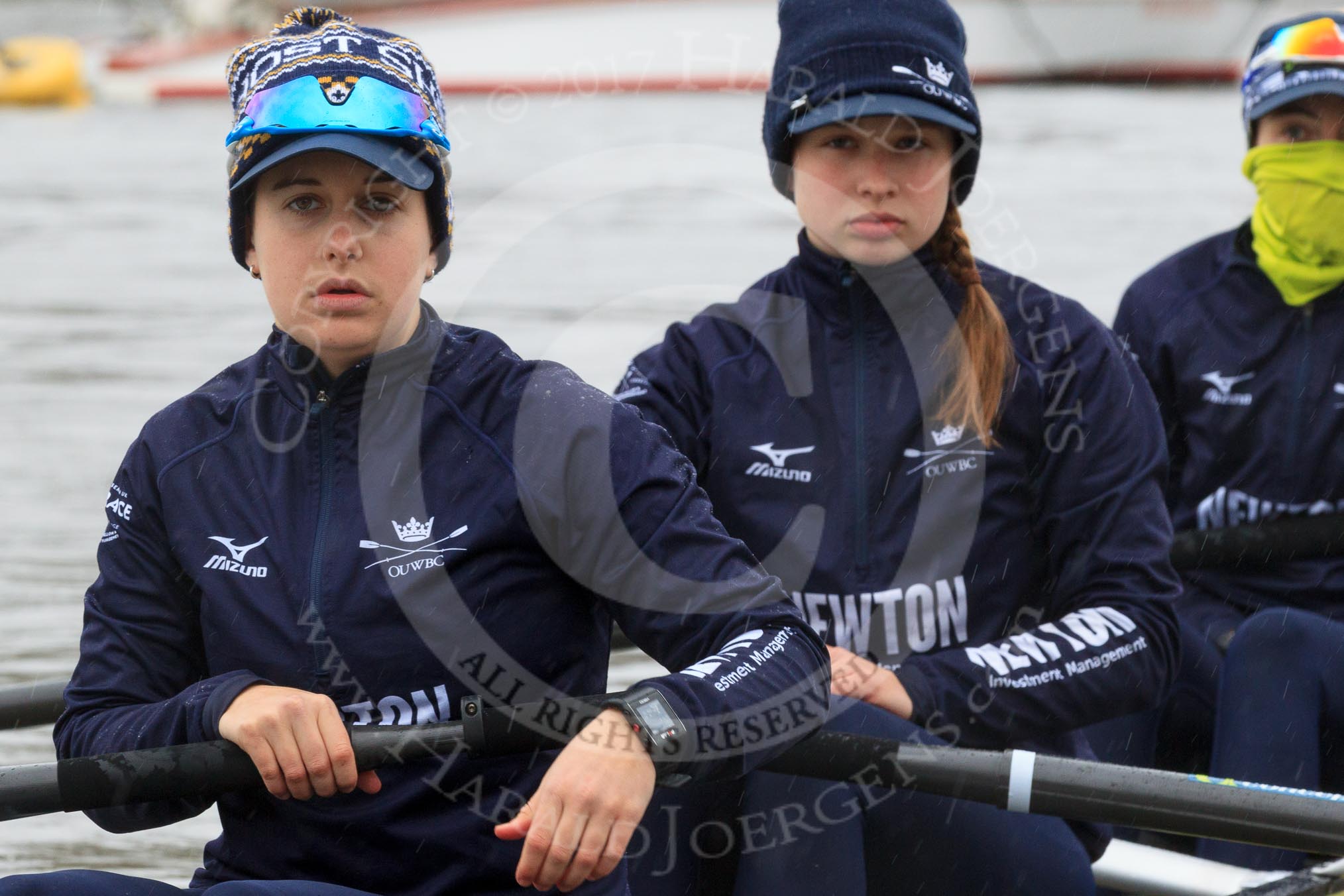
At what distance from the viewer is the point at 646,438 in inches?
75.5

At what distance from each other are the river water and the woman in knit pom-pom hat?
1.52m

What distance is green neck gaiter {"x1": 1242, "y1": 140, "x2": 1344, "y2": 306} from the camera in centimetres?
309

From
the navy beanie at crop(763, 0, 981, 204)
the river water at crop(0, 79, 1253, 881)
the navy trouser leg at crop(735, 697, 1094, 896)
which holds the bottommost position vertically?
the navy trouser leg at crop(735, 697, 1094, 896)

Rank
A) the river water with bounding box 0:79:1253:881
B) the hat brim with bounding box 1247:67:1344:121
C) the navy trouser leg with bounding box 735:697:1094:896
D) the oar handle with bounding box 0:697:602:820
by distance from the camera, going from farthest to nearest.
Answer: the river water with bounding box 0:79:1253:881, the hat brim with bounding box 1247:67:1344:121, the navy trouser leg with bounding box 735:697:1094:896, the oar handle with bounding box 0:697:602:820

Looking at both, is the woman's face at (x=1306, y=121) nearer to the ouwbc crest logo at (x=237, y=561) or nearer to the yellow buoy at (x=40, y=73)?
the ouwbc crest logo at (x=237, y=561)

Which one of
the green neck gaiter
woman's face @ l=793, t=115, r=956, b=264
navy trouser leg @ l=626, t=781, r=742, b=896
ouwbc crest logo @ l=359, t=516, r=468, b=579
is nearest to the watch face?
ouwbc crest logo @ l=359, t=516, r=468, b=579

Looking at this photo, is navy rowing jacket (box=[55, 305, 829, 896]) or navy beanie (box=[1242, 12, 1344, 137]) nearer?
navy rowing jacket (box=[55, 305, 829, 896])

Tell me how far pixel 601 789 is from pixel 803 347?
3.43 feet

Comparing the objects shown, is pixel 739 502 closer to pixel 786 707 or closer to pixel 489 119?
pixel 786 707

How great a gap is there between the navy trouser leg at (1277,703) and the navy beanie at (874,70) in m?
0.82

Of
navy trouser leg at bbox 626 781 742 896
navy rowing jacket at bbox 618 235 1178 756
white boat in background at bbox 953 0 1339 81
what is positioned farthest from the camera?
white boat in background at bbox 953 0 1339 81

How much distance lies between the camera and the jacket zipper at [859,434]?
2.48m

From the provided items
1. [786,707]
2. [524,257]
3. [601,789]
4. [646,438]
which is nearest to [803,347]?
[646,438]

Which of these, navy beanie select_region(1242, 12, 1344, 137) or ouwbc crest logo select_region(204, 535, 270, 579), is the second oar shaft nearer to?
Answer: ouwbc crest logo select_region(204, 535, 270, 579)
